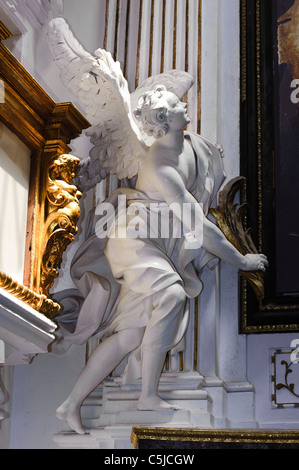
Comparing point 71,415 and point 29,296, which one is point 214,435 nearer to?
point 71,415

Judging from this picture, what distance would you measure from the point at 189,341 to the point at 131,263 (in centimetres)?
49

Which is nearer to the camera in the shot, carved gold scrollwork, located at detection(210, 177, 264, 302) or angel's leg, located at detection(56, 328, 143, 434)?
angel's leg, located at detection(56, 328, 143, 434)

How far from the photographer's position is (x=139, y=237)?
151 inches

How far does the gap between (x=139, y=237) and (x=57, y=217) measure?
0.56m

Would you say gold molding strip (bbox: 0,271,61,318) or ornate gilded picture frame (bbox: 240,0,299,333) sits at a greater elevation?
ornate gilded picture frame (bbox: 240,0,299,333)

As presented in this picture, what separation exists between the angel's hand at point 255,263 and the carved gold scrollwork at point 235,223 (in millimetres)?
75

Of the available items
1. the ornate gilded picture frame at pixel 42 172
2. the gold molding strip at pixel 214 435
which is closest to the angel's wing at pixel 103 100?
the ornate gilded picture frame at pixel 42 172

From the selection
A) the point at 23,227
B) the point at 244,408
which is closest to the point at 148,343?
the point at 244,408

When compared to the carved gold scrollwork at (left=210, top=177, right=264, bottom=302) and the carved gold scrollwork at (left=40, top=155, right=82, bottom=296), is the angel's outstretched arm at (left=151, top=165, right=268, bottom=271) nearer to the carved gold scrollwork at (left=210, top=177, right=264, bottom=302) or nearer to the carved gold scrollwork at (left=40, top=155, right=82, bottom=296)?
the carved gold scrollwork at (left=210, top=177, right=264, bottom=302)

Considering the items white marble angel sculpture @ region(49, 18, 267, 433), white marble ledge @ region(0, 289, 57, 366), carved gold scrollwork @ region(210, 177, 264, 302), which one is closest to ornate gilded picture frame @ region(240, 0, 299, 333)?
carved gold scrollwork @ region(210, 177, 264, 302)

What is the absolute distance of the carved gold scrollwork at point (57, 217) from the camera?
333 centimetres

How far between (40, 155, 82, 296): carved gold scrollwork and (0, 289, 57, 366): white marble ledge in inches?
7.3

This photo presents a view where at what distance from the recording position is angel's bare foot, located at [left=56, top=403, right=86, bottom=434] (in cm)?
367

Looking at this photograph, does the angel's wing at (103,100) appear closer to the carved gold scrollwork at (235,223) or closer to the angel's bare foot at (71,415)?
the carved gold scrollwork at (235,223)
